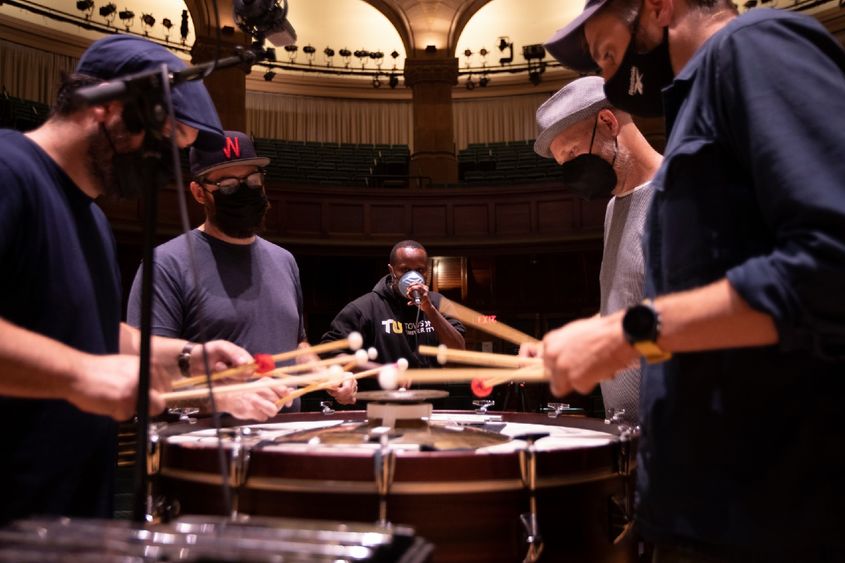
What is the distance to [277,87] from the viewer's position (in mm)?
15266

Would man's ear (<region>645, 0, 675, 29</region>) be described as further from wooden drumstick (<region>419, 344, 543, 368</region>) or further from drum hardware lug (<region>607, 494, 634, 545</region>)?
drum hardware lug (<region>607, 494, 634, 545</region>)

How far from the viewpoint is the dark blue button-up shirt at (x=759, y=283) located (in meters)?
0.89

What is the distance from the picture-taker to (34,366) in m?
1.12

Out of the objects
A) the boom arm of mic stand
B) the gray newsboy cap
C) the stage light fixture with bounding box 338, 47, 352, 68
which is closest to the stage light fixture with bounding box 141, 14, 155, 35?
the stage light fixture with bounding box 338, 47, 352, 68

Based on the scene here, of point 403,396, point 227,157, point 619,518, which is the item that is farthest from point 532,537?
point 227,157

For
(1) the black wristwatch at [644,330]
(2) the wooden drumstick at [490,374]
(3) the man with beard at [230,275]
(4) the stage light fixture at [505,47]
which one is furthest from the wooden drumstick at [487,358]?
(4) the stage light fixture at [505,47]

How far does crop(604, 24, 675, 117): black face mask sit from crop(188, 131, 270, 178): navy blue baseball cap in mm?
1479

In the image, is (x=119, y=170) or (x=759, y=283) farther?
(x=119, y=170)

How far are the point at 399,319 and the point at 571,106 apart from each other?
197 cm

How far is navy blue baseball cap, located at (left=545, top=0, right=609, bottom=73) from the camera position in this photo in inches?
54.9

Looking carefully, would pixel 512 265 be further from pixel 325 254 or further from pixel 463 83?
pixel 463 83

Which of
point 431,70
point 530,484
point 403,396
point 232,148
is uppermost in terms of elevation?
point 431,70

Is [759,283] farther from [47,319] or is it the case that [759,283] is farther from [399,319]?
[399,319]

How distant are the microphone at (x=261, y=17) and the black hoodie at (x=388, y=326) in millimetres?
1427
